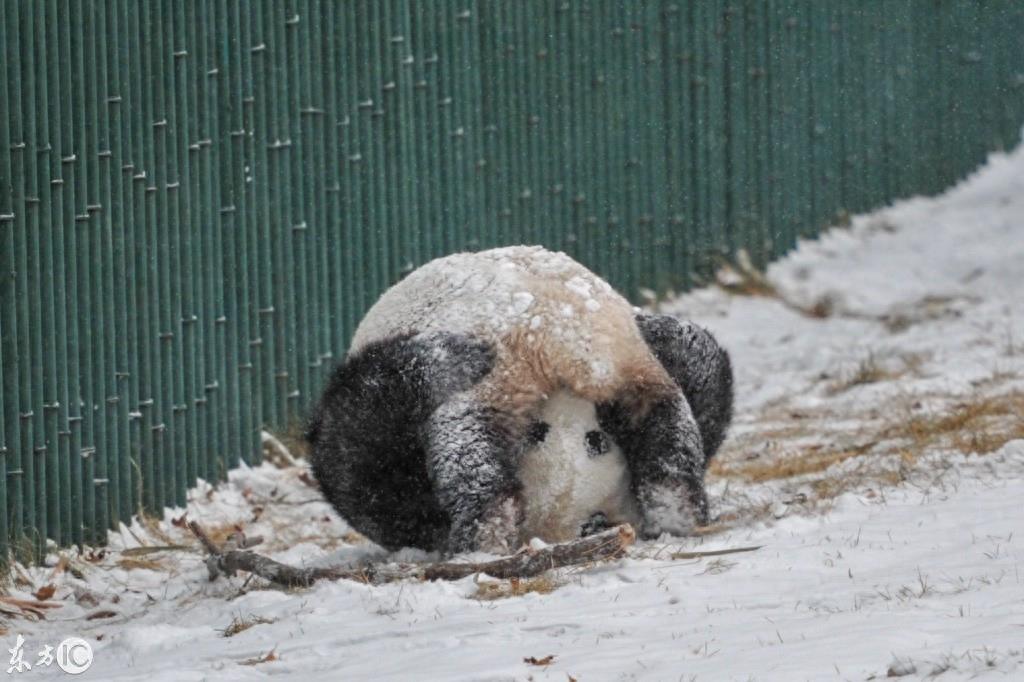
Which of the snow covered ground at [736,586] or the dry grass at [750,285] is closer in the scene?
the snow covered ground at [736,586]

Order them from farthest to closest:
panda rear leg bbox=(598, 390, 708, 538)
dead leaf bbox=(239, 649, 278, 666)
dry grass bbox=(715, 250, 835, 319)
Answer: dry grass bbox=(715, 250, 835, 319)
panda rear leg bbox=(598, 390, 708, 538)
dead leaf bbox=(239, 649, 278, 666)

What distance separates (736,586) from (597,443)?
92 centimetres

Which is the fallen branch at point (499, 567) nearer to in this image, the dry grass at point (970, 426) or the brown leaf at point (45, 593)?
the brown leaf at point (45, 593)

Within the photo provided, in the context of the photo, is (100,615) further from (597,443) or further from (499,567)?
(597,443)

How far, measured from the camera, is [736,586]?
Result: 17.7 ft

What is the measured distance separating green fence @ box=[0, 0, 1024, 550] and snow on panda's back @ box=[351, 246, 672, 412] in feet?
6.27

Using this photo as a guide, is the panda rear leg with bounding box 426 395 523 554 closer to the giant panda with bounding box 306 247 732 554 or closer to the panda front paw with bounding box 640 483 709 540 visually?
the giant panda with bounding box 306 247 732 554

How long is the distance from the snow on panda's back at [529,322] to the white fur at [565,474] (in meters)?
0.08

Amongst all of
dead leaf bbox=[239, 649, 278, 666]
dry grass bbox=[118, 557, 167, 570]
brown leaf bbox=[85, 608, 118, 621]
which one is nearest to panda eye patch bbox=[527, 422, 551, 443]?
dead leaf bbox=[239, 649, 278, 666]

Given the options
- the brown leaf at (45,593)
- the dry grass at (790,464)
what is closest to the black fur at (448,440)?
the brown leaf at (45,593)

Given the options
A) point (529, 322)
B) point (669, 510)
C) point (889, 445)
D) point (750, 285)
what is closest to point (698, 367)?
point (669, 510)

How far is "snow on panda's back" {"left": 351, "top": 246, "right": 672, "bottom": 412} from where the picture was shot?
6.06 m

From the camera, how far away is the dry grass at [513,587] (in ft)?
18.1

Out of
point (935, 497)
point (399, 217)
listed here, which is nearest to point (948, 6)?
point (399, 217)
